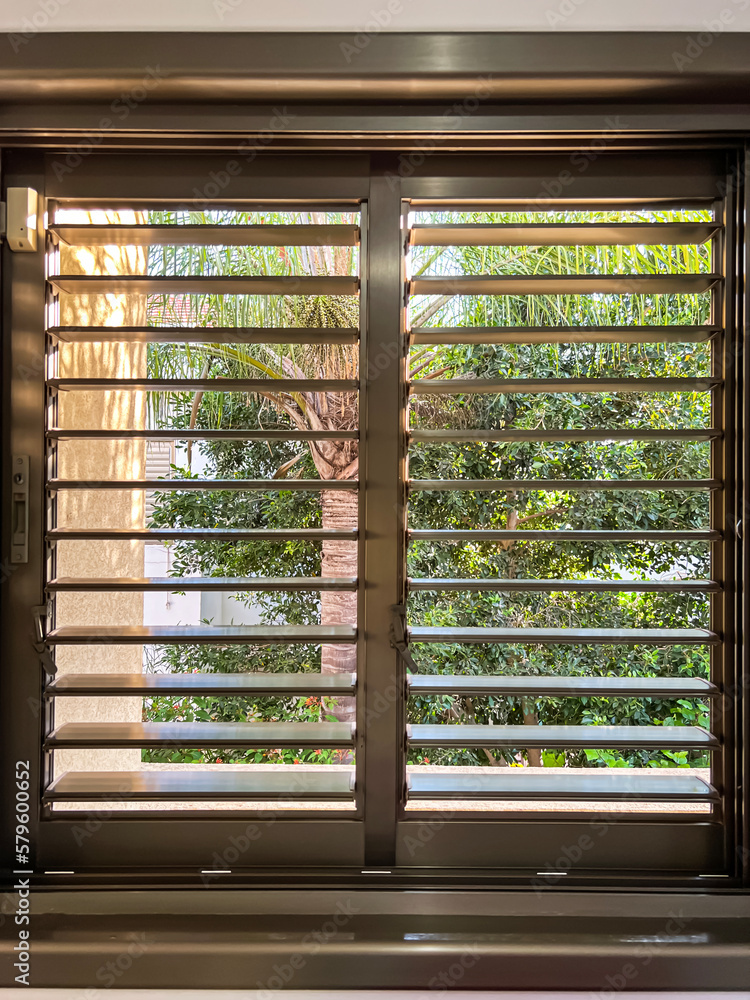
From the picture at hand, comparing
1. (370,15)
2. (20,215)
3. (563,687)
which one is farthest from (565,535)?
(20,215)

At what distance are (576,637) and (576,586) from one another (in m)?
0.10

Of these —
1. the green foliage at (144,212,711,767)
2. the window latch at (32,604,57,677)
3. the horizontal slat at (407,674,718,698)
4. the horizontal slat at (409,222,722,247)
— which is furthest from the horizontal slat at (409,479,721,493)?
the green foliage at (144,212,711,767)

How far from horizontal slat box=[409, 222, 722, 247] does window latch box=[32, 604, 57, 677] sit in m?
1.02

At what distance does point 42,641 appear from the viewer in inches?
47.8

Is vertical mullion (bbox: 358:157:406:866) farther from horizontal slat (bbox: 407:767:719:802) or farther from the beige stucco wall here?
the beige stucco wall

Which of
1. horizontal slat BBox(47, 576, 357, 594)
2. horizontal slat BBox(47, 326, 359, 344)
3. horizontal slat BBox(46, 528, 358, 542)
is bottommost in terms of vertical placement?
horizontal slat BBox(47, 576, 357, 594)

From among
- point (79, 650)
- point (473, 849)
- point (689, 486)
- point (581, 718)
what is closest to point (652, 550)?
point (581, 718)

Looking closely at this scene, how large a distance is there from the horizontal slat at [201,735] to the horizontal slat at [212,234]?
95 centimetres

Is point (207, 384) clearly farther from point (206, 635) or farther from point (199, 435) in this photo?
point (206, 635)

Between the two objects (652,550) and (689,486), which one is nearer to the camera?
(689,486)

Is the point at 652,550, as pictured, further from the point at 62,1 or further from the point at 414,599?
the point at 62,1

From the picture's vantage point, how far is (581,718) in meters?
2.82

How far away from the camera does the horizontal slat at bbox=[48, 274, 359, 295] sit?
1.24m

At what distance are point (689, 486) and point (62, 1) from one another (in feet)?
4.79
